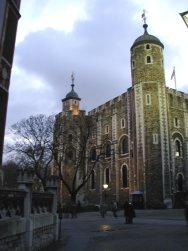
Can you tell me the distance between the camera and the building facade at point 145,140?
3688cm

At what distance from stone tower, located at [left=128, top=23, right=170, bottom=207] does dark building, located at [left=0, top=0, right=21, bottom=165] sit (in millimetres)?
27553

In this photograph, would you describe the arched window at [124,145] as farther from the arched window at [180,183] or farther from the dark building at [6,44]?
the dark building at [6,44]

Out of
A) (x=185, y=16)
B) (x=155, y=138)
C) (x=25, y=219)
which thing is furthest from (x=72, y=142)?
(x=185, y=16)

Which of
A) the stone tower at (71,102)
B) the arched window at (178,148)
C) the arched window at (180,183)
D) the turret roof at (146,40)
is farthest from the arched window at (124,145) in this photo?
the stone tower at (71,102)

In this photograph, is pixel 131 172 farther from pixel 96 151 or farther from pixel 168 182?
pixel 96 151

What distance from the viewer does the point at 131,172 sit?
3944cm

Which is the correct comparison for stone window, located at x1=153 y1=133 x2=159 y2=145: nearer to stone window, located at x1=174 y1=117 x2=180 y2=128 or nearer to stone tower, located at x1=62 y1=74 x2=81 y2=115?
stone window, located at x1=174 y1=117 x2=180 y2=128

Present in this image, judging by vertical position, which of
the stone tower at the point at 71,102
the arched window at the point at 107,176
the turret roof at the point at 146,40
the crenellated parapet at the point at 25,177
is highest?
the turret roof at the point at 146,40

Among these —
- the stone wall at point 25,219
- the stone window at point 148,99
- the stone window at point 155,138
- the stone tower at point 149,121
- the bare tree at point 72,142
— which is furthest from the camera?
the stone window at point 148,99

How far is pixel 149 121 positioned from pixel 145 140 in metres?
2.18

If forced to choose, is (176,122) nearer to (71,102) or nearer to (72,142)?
(72,142)

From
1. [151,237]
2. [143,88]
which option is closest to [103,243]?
[151,237]

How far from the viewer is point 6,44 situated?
11.3 m

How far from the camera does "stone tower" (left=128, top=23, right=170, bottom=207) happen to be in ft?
Answer: 120
